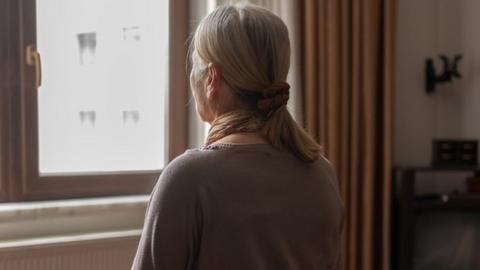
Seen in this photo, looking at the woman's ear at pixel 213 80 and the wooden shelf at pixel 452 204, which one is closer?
the woman's ear at pixel 213 80

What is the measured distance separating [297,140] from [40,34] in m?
1.41

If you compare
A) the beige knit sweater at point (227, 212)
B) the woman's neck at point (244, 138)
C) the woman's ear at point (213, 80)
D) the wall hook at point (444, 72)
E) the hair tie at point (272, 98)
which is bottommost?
the beige knit sweater at point (227, 212)

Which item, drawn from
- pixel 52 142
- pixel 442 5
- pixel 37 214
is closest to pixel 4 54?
pixel 52 142

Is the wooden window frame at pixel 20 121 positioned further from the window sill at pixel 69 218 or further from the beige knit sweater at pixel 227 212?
the beige knit sweater at pixel 227 212

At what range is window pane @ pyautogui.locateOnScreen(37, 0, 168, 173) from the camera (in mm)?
2023

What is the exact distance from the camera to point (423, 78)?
2.76 metres

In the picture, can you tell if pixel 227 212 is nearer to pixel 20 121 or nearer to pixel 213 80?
pixel 213 80

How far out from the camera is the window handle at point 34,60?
75.9 inches

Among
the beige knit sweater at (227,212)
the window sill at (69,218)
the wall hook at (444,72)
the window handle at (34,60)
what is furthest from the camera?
the wall hook at (444,72)

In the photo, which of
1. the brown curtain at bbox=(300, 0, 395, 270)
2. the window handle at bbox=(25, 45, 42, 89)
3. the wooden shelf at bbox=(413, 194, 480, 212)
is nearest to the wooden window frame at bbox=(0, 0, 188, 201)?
the window handle at bbox=(25, 45, 42, 89)

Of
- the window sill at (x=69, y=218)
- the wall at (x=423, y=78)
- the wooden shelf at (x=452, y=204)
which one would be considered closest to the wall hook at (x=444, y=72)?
the wall at (x=423, y=78)

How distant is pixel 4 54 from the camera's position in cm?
189

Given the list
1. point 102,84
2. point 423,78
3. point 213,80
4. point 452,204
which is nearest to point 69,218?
point 102,84

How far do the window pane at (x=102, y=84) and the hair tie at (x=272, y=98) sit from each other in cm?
134
